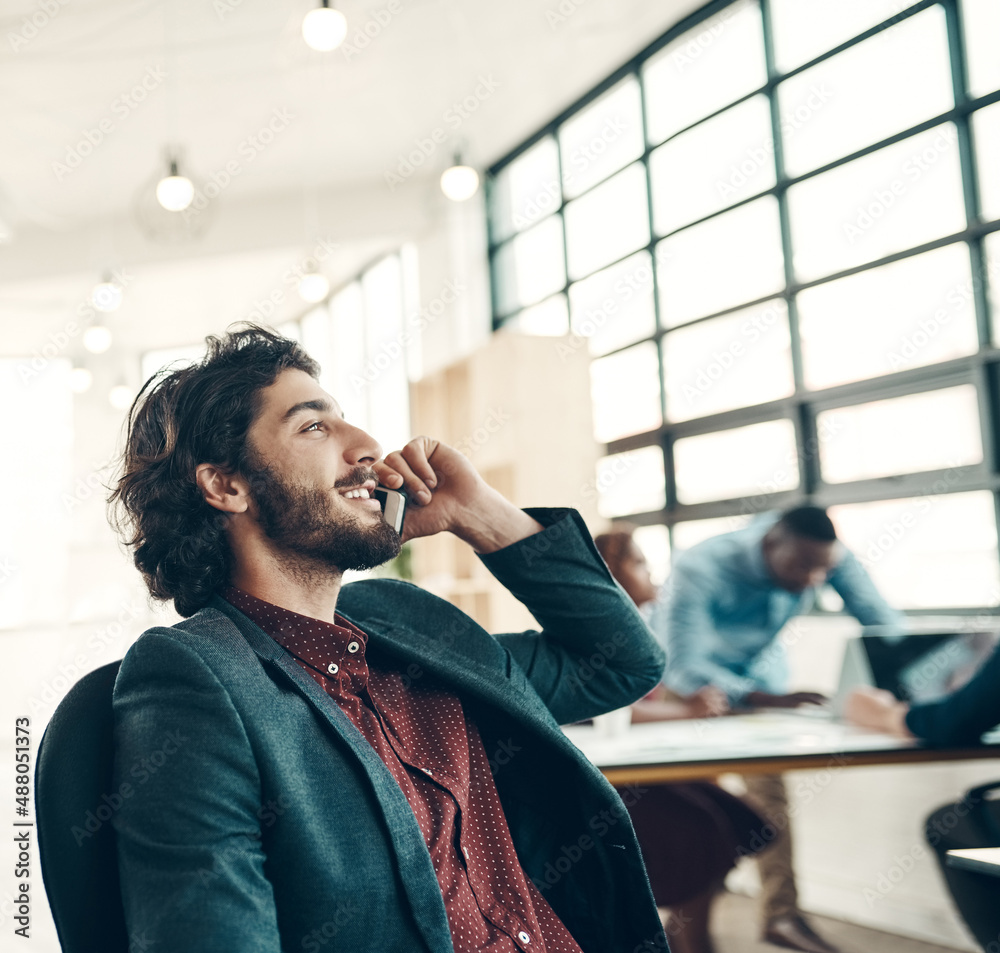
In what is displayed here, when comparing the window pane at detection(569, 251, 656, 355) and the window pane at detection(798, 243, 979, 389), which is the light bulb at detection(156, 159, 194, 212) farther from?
the window pane at detection(798, 243, 979, 389)

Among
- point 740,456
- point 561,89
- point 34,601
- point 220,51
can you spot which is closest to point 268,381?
point 34,601

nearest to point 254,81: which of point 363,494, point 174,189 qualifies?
point 174,189

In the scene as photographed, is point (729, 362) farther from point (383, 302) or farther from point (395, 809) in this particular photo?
point (395, 809)

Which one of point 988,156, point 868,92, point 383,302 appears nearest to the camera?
point 988,156

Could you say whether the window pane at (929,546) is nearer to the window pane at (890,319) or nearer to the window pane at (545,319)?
the window pane at (890,319)

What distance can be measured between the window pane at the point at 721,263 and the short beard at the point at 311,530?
362 cm

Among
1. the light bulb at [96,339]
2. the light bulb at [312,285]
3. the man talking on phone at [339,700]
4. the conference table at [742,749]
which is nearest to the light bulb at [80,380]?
the light bulb at [96,339]

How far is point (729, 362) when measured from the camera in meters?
4.88

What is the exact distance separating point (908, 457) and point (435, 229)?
13.8 ft

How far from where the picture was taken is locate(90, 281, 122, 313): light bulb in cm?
334

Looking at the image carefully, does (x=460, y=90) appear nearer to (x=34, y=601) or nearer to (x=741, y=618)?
(x=741, y=618)

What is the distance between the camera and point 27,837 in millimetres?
1475

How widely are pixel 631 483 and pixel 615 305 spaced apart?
110 cm

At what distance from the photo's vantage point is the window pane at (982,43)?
3.60m
